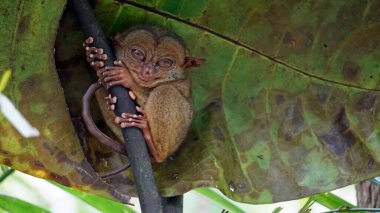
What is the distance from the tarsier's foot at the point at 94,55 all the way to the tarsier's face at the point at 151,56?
0.61 feet

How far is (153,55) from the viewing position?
295 centimetres

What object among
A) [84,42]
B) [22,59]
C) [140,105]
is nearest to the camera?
[22,59]

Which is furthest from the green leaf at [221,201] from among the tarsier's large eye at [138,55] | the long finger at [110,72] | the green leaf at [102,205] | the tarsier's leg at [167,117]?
the long finger at [110,72]

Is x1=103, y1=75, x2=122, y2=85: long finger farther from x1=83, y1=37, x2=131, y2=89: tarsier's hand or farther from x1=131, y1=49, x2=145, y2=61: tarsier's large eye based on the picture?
x1=131, y1=49, x2=145, y2=61: tarsier's large eye

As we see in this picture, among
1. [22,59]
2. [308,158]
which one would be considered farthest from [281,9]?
[22,59]

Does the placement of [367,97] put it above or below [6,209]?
above

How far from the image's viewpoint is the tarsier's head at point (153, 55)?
2.64 m

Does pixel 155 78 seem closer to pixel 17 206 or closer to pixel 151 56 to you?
pixel 151 56

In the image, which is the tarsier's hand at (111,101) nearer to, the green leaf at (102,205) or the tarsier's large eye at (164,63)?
the tarsier's large eye at (164,63)

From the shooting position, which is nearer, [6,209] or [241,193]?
[241,193]

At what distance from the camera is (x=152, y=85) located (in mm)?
2881

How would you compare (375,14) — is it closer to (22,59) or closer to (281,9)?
(281,9)

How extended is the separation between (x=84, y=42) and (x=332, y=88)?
81cm

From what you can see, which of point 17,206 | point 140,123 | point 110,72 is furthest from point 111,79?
point 17,206
